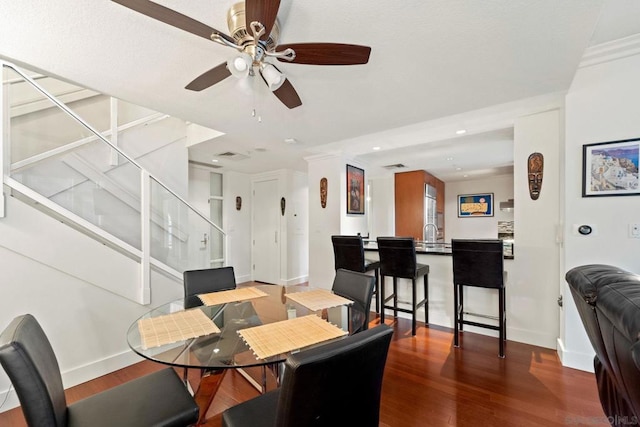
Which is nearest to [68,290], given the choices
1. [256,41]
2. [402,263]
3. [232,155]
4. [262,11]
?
[256,41]

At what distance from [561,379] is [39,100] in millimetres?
4683

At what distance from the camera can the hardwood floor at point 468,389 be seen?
1740mm

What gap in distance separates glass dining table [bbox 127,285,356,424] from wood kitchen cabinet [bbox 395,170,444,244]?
4.00m

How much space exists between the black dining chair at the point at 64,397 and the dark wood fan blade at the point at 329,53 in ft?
5.32

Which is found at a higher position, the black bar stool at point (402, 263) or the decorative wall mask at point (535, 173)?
the decorative wall mask at point (535, 173)

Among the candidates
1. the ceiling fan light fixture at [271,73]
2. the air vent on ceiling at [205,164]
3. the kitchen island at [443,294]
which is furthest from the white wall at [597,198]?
the air vent on ceiling at [205,164]

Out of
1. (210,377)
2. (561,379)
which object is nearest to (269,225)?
(210,377)

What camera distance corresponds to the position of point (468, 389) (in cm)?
203

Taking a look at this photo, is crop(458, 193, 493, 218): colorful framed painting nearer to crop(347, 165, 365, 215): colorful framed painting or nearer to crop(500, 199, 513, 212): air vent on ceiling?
crop(500, 199, 513, 212): air vent on ceiling

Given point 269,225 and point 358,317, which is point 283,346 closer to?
point 358,317

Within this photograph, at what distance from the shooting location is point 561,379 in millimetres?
2115

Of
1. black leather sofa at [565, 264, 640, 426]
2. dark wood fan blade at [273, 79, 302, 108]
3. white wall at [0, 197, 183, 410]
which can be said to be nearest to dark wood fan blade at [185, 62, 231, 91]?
dark wood fan blade at [273, 79, 302, 108]

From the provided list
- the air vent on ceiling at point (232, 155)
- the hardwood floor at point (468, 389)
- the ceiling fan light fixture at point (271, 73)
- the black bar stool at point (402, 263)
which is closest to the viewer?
the ceiling fan light fixture at point (271, 73)

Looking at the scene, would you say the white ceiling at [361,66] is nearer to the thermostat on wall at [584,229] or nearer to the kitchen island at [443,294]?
the thermostat on wall at [584,229]
